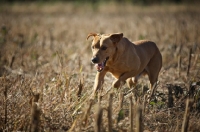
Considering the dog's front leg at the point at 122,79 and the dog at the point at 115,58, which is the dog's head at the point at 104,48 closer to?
the dog at the point at 115,58

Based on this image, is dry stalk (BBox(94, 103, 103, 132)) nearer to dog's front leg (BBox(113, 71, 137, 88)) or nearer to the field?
the field

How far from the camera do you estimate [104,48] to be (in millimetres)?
5211

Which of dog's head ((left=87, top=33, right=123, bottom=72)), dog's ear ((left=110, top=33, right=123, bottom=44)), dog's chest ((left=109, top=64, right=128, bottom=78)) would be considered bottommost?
dog's chest ((left=109, top=64, right=128, bottom=78))

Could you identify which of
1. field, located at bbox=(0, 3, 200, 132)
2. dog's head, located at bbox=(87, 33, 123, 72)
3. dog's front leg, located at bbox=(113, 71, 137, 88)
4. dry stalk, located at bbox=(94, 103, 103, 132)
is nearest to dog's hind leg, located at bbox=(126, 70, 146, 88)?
field, located at bbox=(0, 3, 200, 132)

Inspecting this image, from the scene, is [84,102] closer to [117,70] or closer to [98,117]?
[98,117]

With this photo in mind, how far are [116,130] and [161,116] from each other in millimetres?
867

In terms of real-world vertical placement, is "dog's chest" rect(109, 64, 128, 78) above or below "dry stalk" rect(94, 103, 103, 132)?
above

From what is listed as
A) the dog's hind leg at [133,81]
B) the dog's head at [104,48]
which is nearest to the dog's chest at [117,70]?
the dog's head at [104,48]

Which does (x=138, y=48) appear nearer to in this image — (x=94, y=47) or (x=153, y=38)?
(x=94, y=47)

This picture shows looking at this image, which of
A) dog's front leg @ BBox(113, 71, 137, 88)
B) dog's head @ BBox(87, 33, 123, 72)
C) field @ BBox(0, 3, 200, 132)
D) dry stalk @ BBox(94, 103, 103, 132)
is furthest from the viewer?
dog's front leg @ BBox(113, 71, 137, 88)

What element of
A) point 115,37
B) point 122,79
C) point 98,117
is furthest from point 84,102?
point 115,37

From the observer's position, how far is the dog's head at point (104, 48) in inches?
202

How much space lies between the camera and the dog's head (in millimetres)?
5141

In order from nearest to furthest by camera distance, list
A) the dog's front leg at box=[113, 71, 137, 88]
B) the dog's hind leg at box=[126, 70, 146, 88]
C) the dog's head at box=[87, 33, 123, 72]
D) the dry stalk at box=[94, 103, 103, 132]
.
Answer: the dry stalk at box=[94, 103, 103, 132], the dog's head at box=[87, 33, 123, 72], the dog's front leg at box=[113, 71, 137, 88], the dog's hind leg at box=[126, 70, 146, 88]
